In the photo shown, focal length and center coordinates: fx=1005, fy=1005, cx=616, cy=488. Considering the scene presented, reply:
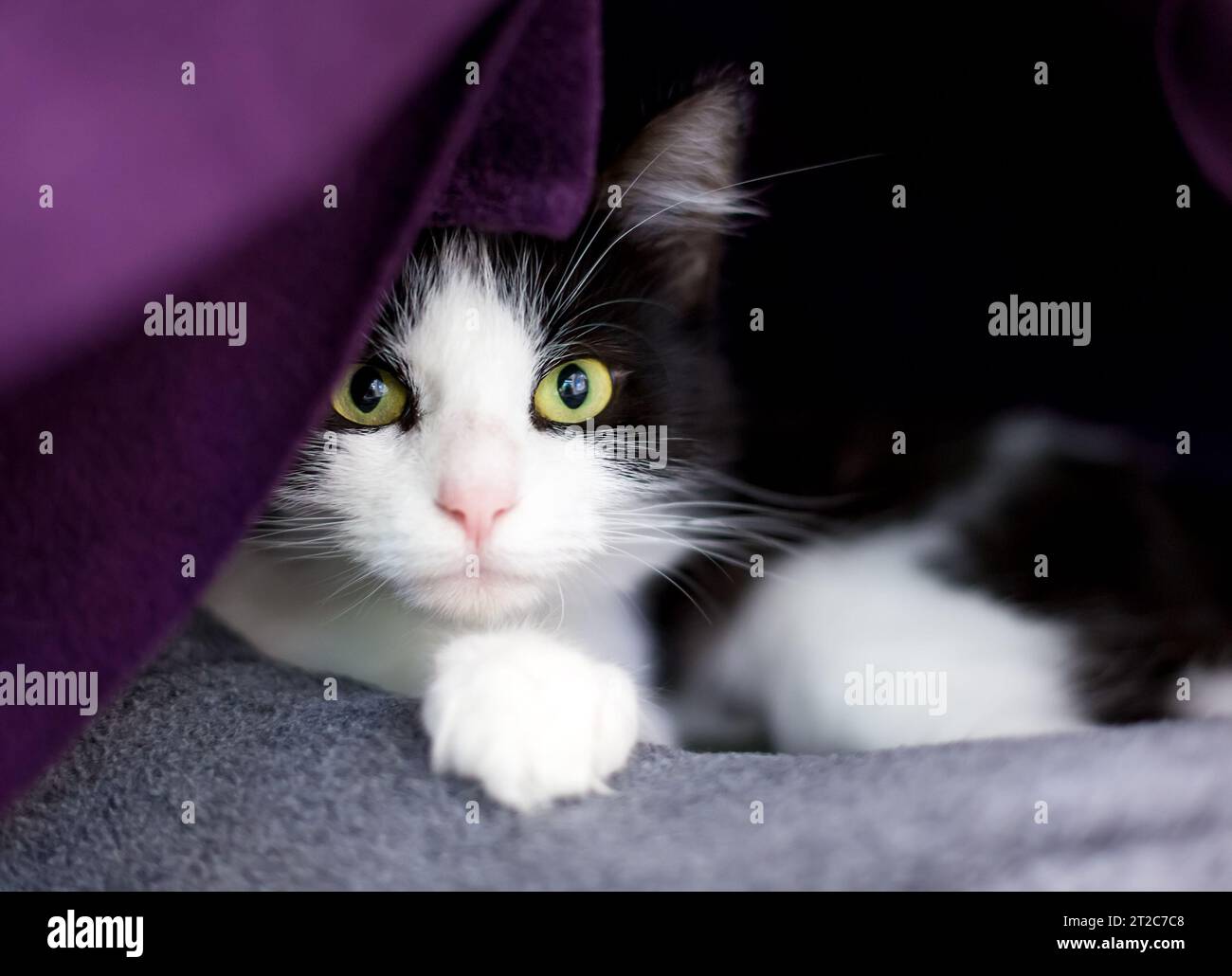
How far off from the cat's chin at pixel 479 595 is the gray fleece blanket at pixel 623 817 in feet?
0.45

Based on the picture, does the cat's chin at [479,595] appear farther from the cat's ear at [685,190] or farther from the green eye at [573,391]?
the cat's ear at [685,190]

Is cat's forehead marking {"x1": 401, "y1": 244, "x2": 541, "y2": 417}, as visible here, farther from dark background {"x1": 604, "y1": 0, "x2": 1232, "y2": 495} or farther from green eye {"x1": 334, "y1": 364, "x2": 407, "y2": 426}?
dark background {"x1": 604, "y1": 0, "x2": 1232, "y2": 495}

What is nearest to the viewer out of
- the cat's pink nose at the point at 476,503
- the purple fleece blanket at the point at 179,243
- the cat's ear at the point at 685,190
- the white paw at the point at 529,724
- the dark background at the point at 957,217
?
the purple fleece blanket at the point at 179,243

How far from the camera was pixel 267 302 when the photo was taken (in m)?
0.76

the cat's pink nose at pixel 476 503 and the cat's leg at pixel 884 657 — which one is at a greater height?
the cat's pink nose at pixel 476 503

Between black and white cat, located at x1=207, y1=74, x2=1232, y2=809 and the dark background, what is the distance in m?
0.11

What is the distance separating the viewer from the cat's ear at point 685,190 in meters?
1.14

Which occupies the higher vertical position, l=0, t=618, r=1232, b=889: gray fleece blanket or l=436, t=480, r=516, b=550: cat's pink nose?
l=436, t=480, r=516, b=550: cat's pink nose

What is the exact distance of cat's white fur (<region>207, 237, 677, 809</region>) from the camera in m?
0.79

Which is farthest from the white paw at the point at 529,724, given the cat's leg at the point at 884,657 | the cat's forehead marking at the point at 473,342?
the cat's leg at the point at 884,657

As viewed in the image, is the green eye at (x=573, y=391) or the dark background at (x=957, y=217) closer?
the green eye at (x=573, y=391)

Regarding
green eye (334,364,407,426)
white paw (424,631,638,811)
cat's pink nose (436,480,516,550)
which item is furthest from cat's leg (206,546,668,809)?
green eye (334,364,407,426)
